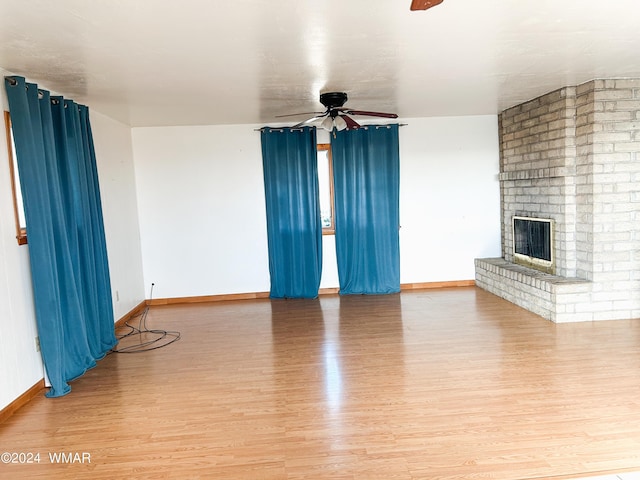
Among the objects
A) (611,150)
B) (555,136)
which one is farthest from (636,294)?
(555,136)

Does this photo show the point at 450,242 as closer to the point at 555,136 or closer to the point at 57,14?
the point at 555,136

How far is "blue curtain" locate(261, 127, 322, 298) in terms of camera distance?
6.14 meters

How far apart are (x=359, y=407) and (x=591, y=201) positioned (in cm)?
321

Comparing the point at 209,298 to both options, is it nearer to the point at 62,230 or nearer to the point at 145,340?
the point at 145,340

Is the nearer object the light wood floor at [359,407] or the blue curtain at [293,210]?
the light wood floor at [359,407]

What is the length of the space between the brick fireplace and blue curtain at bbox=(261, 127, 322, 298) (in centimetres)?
265

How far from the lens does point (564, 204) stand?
486 centimetres

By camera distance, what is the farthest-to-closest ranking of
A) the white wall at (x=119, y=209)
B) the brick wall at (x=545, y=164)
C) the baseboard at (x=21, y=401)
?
the white wall at (x=119, y=209)
the brick wall at (x=545, y=164)
the baseboard at (x=21, y=401)

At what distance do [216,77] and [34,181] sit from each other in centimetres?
154

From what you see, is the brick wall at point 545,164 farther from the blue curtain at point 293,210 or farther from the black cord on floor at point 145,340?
the black cord on floor at point 145,340

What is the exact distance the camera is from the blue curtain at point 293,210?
242 inches

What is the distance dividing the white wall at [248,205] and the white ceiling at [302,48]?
52.5 inches

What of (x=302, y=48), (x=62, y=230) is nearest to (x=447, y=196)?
(x=302, y=48)

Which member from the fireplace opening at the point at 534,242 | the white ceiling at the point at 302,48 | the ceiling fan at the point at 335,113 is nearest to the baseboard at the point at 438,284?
the fireplace opening at the point at 534,242
